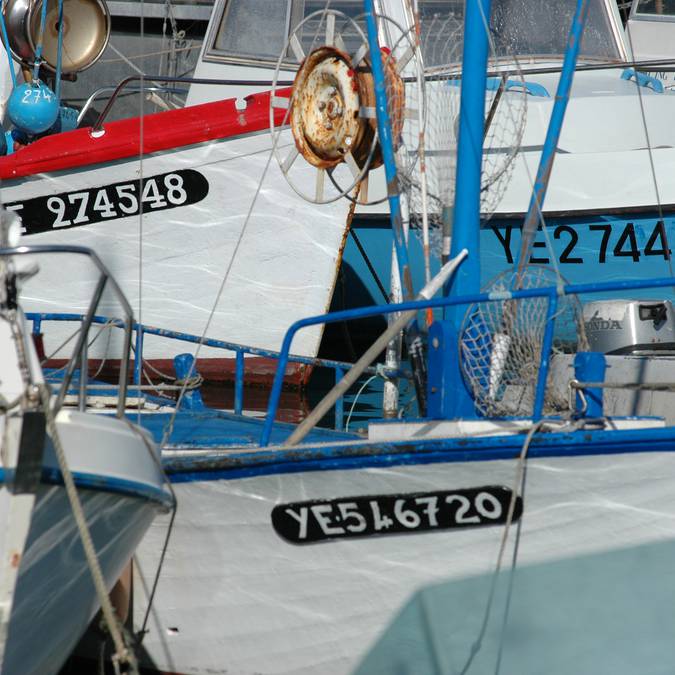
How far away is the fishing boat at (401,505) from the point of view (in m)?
4.06

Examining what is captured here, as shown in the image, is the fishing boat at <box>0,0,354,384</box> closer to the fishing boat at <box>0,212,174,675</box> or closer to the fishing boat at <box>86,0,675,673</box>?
the fishing boat at <box>86,0,675,673</box>

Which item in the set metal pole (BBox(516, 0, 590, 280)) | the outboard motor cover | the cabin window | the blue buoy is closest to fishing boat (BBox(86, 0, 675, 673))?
metal pole (BBox(516, 0, 590, 280))

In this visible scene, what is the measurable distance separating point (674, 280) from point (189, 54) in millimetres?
13683

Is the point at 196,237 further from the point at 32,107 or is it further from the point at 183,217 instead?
the point at 32,107

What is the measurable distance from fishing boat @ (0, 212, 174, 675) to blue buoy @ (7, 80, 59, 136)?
5.53 meters

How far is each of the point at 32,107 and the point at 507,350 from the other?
Answer: 590 centimetres

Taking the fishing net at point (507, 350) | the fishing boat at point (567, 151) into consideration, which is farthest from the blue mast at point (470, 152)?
the fishing boat at point (567, 151)

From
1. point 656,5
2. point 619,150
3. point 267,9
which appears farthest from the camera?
point 656,5

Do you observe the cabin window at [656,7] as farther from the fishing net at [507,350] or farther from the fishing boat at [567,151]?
the fishing net at [507,350]

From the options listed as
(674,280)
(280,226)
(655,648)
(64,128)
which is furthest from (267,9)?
(655,648)

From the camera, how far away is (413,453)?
13.4ft

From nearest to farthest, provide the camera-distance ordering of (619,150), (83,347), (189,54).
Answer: (83,347) → (619,150) → (189,54)

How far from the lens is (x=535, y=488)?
409 cm

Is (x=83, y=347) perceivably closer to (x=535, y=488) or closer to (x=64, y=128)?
(x=535, y=488)
